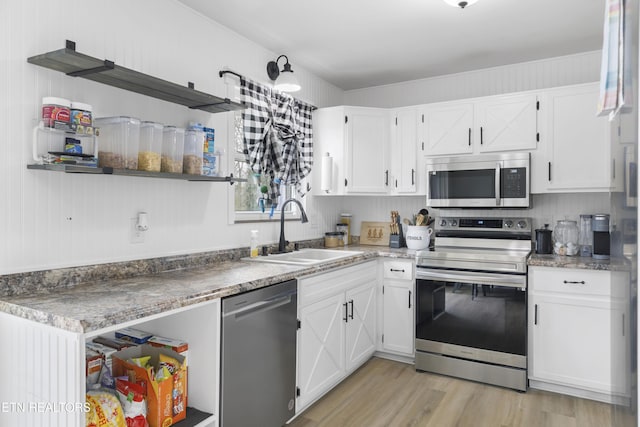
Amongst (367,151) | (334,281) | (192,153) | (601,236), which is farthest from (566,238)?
(192,153)

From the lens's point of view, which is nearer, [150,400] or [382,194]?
[150,400]

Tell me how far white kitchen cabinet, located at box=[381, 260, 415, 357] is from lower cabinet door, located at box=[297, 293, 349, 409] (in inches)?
24.3

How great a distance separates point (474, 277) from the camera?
3051 mm

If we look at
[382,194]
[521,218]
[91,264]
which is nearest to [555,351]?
[521,218]

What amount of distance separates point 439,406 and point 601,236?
5.39 feet

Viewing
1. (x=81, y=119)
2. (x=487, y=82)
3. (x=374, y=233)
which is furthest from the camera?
(x=374, y=233)

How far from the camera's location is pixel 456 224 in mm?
3598

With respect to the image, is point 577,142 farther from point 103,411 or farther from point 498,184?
point 103,411

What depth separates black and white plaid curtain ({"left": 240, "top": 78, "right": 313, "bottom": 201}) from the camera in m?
3.01

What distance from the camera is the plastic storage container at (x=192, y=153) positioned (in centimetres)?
226

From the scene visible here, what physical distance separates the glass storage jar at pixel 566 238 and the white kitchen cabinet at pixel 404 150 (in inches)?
45.7

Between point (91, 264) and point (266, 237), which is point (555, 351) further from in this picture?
point (91, 264)

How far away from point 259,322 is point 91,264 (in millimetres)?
842

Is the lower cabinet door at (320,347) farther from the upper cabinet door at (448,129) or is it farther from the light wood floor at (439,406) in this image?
the upper cabinet door at (448,129)
